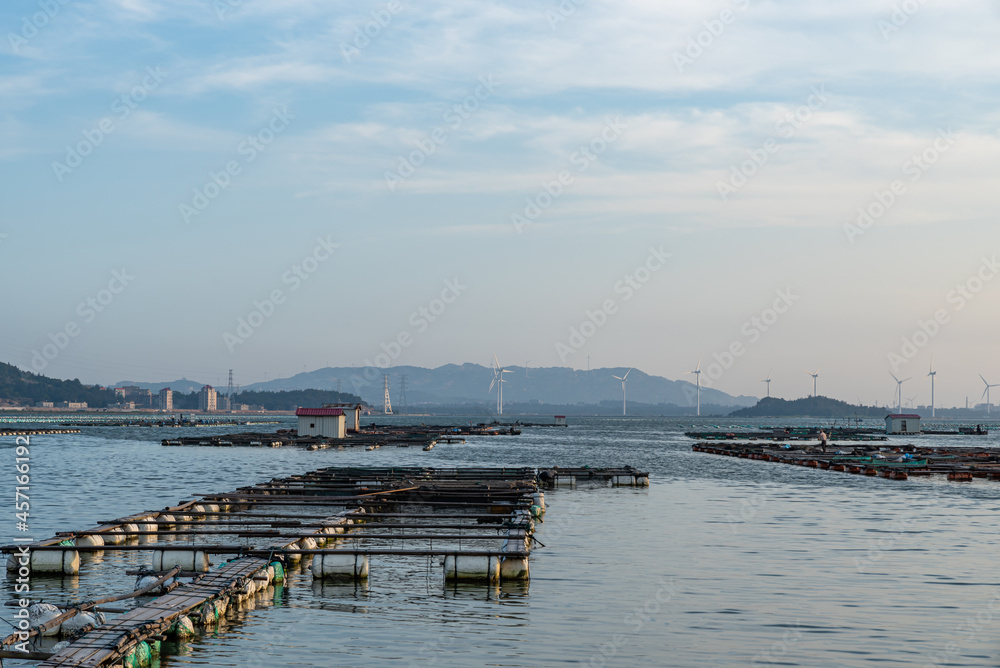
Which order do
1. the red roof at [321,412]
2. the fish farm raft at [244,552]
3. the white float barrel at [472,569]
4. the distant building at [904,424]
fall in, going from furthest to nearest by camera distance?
the distant building at [904,424] < the red roof at [321,412] < the white float barrel at [472,569] < the fish farm raft at [244,552]

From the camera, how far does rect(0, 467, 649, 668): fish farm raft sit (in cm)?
1836

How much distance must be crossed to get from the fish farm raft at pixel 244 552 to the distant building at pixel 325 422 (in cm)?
6012

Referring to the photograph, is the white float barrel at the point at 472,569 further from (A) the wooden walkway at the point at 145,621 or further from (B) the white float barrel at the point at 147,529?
(B) the white float barrel at the point at 147,529

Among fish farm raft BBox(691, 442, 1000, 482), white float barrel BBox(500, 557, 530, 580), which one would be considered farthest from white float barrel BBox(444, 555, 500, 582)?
fish farm raft BBox(691, 442, 1000, 482)

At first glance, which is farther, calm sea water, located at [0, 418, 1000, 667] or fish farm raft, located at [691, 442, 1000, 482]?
fish farm raft, located at [691, 442, 1000, 482]

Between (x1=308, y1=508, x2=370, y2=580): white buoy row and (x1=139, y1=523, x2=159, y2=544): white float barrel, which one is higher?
(x1=308, y1=508, x2=370, y2=580): white buoy row

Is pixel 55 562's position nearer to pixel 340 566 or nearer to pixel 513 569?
pixel 340 566

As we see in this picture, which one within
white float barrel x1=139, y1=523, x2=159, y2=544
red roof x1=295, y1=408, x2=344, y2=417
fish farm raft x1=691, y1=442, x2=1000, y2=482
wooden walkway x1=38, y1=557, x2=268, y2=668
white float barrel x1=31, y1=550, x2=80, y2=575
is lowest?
fish farm raft x1=691, y1=442, x2=1000, y2=482

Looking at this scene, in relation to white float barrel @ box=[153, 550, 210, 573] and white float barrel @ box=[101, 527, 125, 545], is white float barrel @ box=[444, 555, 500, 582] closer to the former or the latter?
white float barrel @ box=[153, 550, 210, 573]

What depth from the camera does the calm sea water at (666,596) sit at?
1888 centimetres

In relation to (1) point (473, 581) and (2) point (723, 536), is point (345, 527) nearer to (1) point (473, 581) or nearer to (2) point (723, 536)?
(1) point (473, 581)

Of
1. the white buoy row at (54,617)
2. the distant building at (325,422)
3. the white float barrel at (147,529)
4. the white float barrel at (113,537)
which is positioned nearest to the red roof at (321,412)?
the distant building at (325,422)

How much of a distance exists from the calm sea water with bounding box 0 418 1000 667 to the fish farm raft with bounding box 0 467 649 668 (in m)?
0.66

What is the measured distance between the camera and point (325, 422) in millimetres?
112625
